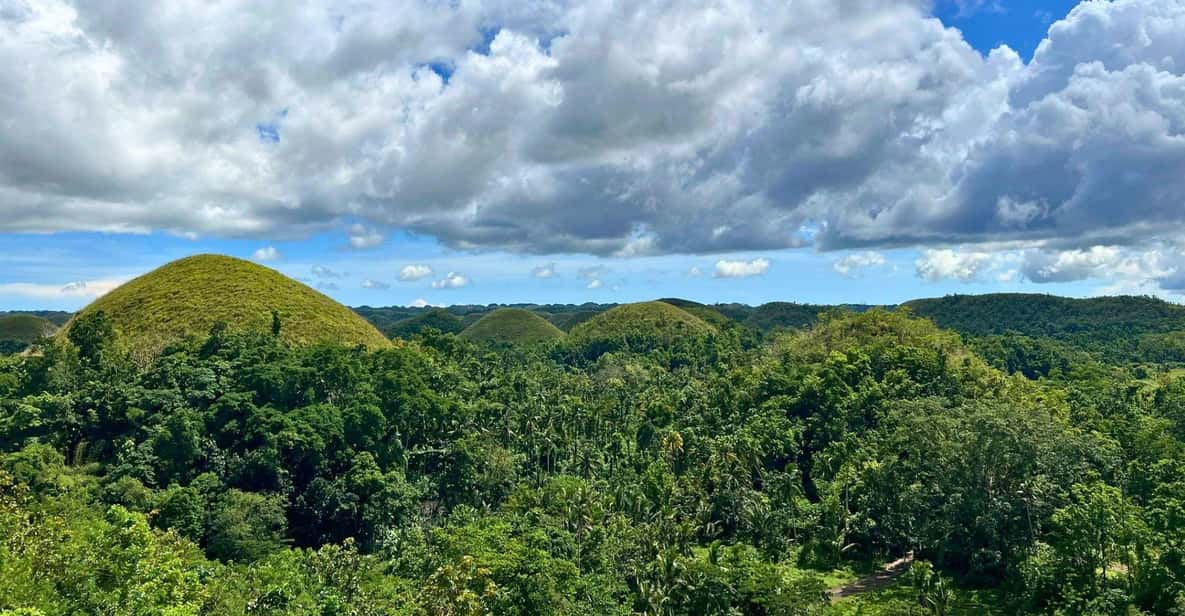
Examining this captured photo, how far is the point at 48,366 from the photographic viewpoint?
58.8 metres

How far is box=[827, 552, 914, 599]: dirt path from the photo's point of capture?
4588 centimetres

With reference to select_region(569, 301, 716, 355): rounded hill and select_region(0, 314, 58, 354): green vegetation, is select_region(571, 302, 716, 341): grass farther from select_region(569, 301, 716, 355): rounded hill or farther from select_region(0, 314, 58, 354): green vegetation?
select_region(0, 314, 58, 354): green vegetation

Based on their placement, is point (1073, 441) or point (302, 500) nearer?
point (1073, 441)

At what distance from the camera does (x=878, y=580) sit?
48.1m

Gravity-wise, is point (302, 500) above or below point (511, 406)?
below

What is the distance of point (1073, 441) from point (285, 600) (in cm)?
4289

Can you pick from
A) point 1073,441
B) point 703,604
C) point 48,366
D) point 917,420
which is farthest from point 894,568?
point 48,366

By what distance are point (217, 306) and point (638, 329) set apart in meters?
104

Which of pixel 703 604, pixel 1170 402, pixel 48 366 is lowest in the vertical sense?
pixel 703 604

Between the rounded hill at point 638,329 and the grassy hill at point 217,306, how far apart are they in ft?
231

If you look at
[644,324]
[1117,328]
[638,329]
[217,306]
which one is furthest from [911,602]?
[1117,328]

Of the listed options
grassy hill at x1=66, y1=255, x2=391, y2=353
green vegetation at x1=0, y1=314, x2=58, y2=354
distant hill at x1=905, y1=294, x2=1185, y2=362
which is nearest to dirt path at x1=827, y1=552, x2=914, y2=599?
grassy hill at x1=66, y1=255, x2=391, y2=353

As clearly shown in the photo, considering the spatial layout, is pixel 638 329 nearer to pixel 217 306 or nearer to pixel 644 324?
Result: pixel 644 324

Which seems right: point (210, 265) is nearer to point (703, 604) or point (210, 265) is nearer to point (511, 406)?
point (511, 406)
